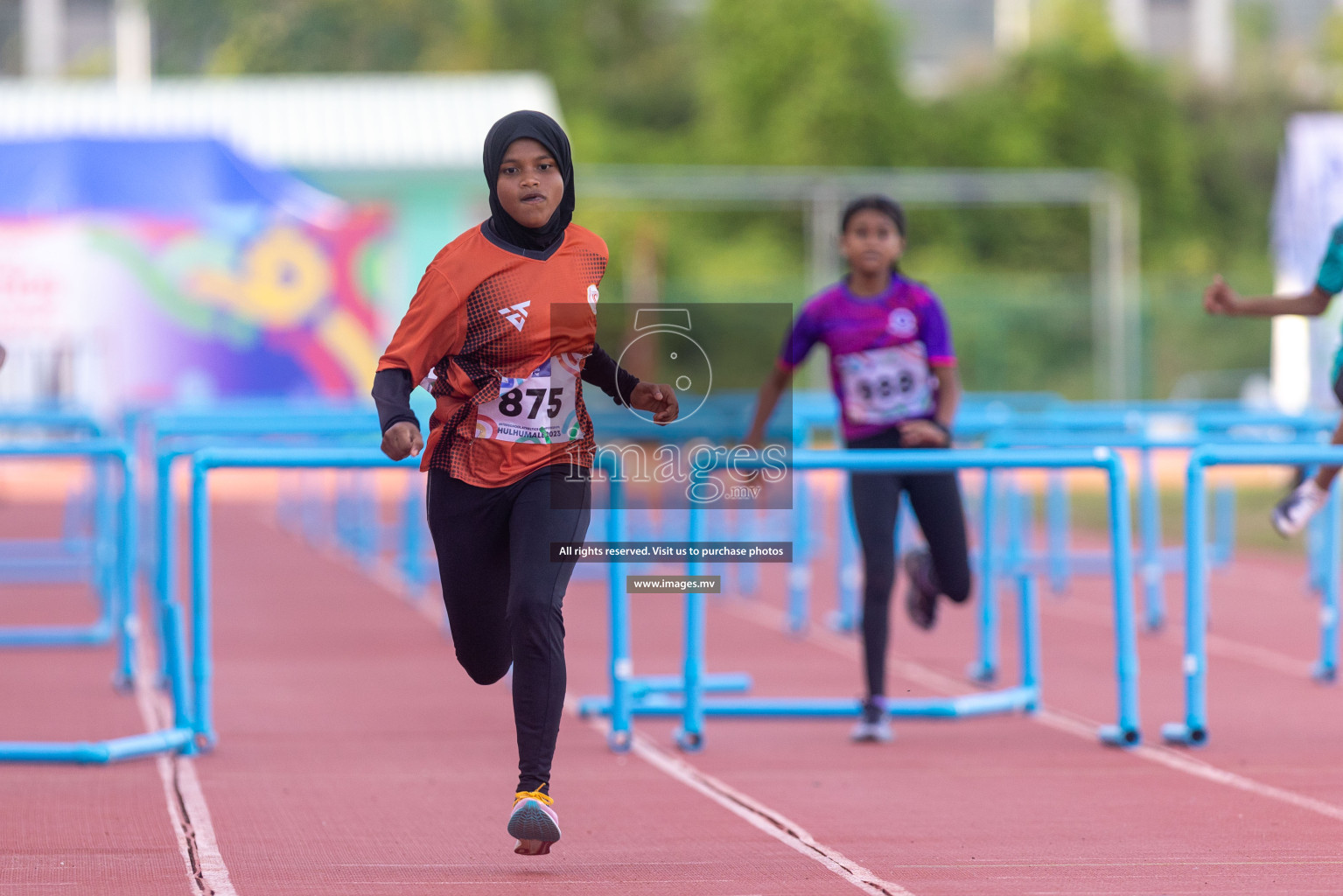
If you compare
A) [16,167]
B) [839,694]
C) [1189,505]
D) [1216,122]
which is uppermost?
[1216,122]

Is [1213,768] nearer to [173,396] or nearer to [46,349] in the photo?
[46,349]

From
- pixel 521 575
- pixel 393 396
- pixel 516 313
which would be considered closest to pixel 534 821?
pixel 521 575

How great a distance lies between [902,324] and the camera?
7570mm

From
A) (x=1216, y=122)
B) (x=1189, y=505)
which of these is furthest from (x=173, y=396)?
(x=1216, y=122)

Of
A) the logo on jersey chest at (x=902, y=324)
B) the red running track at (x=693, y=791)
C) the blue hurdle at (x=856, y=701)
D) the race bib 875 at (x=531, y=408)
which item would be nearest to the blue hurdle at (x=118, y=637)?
the red running track at (x=693, y=791)

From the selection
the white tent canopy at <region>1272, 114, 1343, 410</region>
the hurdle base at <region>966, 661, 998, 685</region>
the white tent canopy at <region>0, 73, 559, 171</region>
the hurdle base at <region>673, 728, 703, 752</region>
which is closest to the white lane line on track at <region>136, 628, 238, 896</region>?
the hurdle base at <region>673, 728, 703, 752</region>

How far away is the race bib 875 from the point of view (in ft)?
17.3

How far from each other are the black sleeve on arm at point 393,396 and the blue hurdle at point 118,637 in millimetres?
2409

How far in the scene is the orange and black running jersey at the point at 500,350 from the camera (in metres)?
5.22

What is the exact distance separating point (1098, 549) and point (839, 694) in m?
7.78

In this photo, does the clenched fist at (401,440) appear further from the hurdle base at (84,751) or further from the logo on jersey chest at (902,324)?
the logo on jersey chest at (902,324)

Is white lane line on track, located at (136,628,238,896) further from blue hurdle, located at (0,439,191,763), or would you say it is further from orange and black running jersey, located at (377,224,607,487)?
orange and black running jersey, located at (377,224,607,487)

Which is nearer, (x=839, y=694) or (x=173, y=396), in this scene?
(x=839, y=694)

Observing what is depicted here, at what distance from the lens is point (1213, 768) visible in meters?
6.91
